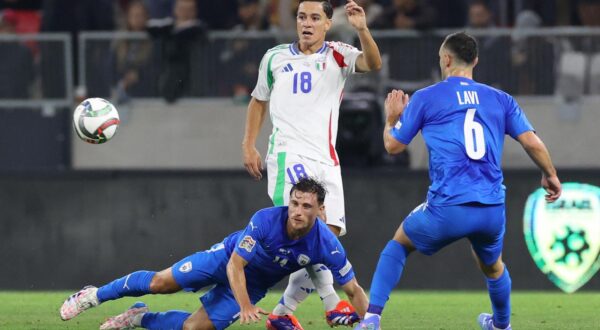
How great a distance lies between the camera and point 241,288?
8.23m

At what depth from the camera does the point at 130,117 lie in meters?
14.2

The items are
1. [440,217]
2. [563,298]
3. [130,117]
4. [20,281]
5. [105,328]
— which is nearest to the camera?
[440,217]

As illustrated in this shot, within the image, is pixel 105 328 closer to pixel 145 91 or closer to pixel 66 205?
pixel 66 205

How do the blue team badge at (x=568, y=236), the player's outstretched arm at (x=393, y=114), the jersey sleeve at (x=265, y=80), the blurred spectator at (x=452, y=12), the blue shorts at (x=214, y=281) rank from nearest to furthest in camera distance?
1. the player's outstretched arm at (x=393, y=114)
2. the blue shorts at (x=214, y=281)
3. the jersey sleeve at (x=265, y=80)
4. the blue team badge at (x=568, y=236)
5. the blurred spectator at (x=452, y=12)

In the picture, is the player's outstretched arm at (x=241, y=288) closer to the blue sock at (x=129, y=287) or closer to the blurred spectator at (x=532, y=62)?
the blue sock at (x=129, y=287)

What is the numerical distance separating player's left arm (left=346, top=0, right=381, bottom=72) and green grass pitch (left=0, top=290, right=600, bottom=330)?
1893mm

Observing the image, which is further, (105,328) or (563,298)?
(563,298)

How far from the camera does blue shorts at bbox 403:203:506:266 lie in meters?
8.21

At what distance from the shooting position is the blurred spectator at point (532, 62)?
13977mm

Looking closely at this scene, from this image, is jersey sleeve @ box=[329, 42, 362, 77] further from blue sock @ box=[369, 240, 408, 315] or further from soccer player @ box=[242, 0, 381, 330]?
blue sock @ box=[369, 240, 408, 315]

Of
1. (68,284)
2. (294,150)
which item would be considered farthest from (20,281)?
(294,150)

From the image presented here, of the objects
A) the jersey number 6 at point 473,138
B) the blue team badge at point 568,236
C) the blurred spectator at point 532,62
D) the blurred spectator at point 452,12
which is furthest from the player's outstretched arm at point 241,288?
the blurred spectator at point 452,12

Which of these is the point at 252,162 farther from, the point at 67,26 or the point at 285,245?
the point at 67,26

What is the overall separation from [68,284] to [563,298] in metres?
4.80
